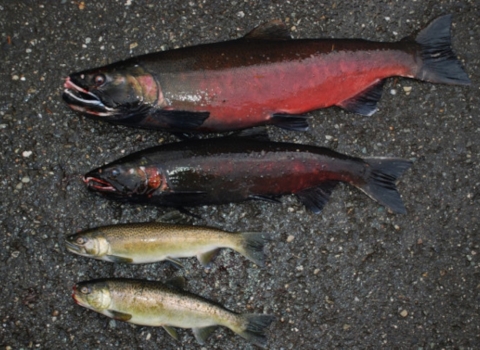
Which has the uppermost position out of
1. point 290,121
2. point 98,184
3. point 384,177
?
point 290,121

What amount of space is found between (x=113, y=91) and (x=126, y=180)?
558 mm

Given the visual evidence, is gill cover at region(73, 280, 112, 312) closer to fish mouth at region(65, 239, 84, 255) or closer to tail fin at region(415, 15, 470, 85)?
fish mouth at region(65, 239, 84, 255)

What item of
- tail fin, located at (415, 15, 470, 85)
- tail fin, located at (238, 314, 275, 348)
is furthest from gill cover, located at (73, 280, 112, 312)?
tail fin, located at (415, 15, 470, 85)

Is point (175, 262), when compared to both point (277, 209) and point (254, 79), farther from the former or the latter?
point (254, 79)

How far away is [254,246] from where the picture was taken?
3340 millimetres

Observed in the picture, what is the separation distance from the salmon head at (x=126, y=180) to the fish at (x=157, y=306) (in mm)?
592

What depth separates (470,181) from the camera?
3717mm

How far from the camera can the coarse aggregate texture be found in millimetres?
3416

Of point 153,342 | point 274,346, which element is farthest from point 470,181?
point 153,342

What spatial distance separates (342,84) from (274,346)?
1922 mm

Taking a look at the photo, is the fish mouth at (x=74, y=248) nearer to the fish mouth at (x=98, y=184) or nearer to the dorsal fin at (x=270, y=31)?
the fish mouth at (x=98, y=184)

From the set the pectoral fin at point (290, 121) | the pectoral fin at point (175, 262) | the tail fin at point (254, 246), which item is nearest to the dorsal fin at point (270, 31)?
the pectoral fin at point (290, 121)

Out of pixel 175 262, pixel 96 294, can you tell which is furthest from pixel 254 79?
pixel 96 294

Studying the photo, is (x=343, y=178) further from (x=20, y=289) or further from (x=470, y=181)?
(x=20, y=289)
